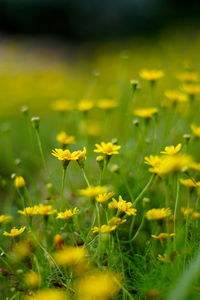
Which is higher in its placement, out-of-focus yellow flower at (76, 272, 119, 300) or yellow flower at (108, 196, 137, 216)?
yellow flower at (108, 196, 137, 216)

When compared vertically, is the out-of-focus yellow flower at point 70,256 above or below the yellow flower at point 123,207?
below

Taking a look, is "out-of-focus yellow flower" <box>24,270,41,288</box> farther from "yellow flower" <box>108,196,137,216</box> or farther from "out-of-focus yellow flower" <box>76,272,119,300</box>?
"yellow flower" <box>108,196,137,216</box>

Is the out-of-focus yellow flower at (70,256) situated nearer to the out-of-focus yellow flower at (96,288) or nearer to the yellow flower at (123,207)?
the out-of-focus yellow flower at (96,288)

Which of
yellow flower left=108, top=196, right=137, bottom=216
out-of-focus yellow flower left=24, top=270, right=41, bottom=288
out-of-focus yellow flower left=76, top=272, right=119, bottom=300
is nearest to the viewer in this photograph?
out-of-focus yellow flower left=76, top=272, right=119, bottom=300

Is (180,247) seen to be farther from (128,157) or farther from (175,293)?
(128,157)

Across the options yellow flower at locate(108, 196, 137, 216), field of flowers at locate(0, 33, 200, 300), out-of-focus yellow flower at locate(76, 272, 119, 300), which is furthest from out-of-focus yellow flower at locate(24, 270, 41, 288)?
yellow flower at locate(108, 196, 137, 216)

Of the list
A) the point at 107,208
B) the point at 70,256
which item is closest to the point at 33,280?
the point at 70,256

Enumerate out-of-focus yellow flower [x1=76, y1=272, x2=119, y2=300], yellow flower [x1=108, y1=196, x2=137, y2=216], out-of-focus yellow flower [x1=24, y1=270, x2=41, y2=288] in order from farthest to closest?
yellow flower [x1=108, y1=196, x2=137, y2=216]
out-of-focus yellow flower [x1=24, y1=270, x2=41, y2=288]
out-of-focus yellow flower [x1=76, y1=272, x2=119, y2=300]

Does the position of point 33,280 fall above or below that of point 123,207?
below

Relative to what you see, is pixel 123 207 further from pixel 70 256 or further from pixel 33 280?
pixel 33 280

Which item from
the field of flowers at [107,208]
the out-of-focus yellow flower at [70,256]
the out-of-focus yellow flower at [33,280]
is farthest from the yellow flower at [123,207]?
the out-of-focus yellow flower at [33,280]

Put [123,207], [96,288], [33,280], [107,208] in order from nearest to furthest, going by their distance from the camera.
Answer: [96,288] → [33,280] → [123,207] → [107,208]
